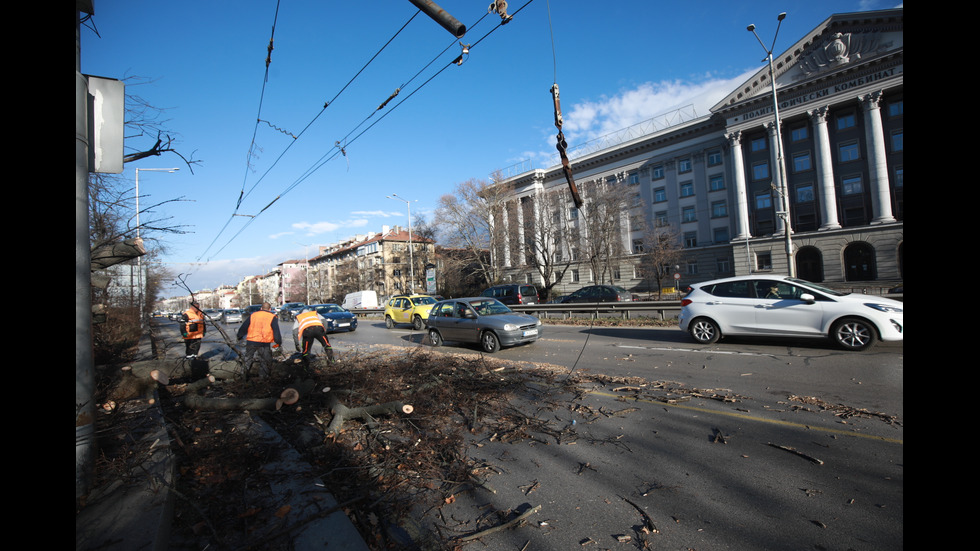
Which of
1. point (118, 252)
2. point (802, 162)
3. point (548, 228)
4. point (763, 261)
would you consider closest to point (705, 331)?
point (118, 252)

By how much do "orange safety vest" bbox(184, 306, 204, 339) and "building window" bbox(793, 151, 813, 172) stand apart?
4573 cm

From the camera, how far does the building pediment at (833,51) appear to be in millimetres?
32719

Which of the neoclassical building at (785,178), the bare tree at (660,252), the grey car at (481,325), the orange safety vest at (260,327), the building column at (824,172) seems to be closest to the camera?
A: the orange safety vest at (260,327)

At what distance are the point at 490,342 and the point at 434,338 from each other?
262 centimetres

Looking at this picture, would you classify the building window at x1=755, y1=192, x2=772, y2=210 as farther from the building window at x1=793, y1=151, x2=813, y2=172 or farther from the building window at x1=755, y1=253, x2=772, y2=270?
the building window at x1=755, y1=253, x2=772, y2=270

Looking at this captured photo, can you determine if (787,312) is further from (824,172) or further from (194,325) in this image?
(824,172)

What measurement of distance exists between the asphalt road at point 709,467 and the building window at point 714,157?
41941 millimetres

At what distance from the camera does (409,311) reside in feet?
70.0

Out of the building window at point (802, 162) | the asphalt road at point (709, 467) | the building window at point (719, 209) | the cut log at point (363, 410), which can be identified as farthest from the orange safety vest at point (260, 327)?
the building window at point (802, 162)

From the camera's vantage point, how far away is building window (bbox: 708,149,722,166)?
43.7 metres

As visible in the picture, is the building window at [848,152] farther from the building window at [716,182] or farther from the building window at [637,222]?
the building window at [637,222]

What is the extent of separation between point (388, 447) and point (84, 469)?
2.35 m
